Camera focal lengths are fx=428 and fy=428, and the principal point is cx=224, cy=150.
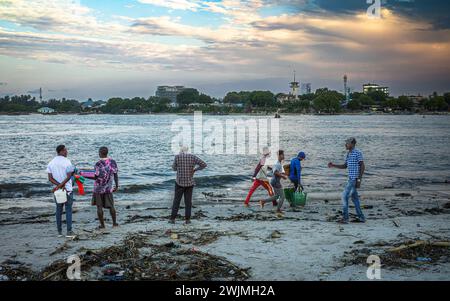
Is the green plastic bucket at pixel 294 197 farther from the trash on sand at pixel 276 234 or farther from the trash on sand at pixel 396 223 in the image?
the trash on sand at pixel 276 234

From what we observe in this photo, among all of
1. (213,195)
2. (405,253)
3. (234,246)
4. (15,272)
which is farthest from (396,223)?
(213,195)

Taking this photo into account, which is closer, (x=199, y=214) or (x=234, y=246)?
(x=234, y=246)

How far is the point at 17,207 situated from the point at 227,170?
46.8ft

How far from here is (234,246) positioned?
27.4ft

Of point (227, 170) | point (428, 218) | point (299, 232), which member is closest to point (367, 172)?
point (227, 170)

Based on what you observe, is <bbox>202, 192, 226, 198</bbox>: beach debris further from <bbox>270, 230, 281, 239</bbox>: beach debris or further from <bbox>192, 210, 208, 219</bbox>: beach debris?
<bbox>270, 230, 281, 239</bbox>: beach debris

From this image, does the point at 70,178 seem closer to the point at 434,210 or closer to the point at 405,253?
the point at 405,253

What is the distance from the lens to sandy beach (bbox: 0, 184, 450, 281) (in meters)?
6.84

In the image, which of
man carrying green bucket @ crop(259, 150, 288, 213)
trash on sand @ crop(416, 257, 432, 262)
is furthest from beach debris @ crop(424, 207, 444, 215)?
trash on sand @ crop(416, 257, 432, 262)

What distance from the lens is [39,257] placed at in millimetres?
7891
